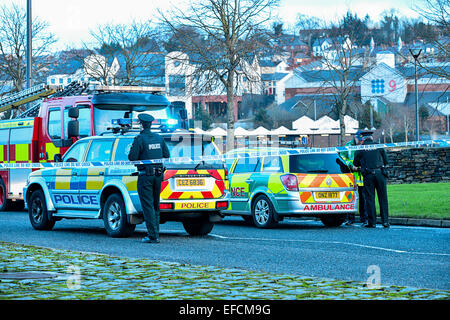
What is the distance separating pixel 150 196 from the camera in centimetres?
1271

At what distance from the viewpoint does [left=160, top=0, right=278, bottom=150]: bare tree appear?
30.9 metres

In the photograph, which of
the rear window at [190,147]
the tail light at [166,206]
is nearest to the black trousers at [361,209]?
the rear window at [190,147]

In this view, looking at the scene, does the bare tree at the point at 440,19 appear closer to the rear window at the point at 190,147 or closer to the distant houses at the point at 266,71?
the distant houses at the point at 266,71

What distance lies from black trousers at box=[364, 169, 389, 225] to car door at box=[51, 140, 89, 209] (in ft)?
18.2

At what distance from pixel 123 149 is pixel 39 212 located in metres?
2.62

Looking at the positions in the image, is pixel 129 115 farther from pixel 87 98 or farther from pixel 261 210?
pixel 261 210

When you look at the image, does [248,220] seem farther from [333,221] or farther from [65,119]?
[65,119]

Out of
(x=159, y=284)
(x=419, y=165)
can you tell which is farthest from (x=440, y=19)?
(x=159, y=284)

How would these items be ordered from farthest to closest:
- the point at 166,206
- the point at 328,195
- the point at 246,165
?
the point at 246,165
the point at 328,195
the point at 166,206

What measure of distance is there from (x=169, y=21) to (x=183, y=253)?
70.1 ft

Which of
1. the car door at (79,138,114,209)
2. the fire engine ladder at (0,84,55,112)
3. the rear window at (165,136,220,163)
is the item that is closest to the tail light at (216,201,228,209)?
the rear window at (165,136,220,163)

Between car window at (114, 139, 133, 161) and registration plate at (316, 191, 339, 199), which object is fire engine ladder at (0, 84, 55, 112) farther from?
registration plate at (316, 191, 339, 199)

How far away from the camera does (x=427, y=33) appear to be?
2872 cm

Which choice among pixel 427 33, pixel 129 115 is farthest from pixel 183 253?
pixel 427 33
